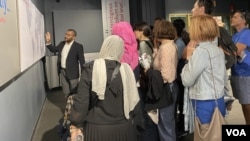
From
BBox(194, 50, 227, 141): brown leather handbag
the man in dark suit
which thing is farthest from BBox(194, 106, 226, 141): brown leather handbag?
the man in dark suit

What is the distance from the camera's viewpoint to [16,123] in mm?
2859

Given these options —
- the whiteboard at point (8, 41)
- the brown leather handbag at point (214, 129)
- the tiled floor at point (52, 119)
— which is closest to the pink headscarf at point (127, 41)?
the whiteboard at point (8, 41)

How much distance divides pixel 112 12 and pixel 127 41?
15.3ft

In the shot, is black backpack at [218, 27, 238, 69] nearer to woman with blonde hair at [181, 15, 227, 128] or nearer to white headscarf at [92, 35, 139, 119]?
woman with blonde hair at [181, 15, 227, 128]

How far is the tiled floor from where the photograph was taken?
3913 millimetres

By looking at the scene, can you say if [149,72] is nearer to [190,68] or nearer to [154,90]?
[154,90]

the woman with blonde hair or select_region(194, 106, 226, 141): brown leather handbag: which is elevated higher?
the woman with blonde hair

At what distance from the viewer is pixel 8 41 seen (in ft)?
7.65

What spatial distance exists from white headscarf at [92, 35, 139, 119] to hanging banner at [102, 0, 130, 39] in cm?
552

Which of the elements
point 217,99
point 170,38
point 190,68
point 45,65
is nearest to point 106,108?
point 190,68

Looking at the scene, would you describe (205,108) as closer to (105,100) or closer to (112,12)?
(105,100)

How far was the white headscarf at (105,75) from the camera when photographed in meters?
1.91

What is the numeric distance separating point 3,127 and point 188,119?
1511 mm

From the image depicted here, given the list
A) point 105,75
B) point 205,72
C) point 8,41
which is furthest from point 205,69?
point 8,41
